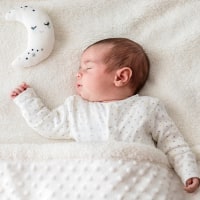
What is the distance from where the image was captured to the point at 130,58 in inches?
55.4

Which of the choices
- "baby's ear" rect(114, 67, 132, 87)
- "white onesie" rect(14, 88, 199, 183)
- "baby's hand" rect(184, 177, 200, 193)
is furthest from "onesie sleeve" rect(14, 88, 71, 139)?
"baby's hand" rect(184, 177, 200, 193)

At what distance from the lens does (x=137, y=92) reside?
1.45m

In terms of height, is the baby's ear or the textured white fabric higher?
the baby's ear

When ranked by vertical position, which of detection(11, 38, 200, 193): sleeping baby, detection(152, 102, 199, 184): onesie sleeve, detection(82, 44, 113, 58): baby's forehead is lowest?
detection(152, 102, 199, 184): onesie sleeve

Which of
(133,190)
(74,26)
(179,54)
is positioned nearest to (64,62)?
(74,26)

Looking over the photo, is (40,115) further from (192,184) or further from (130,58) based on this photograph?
(192,184)

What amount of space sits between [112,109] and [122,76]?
11cm

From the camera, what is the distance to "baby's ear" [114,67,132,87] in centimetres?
139

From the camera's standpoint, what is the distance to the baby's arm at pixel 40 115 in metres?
1.37

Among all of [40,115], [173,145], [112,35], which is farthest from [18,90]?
[173,145]

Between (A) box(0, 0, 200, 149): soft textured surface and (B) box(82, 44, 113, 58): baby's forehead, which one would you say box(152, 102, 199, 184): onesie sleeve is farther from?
(B) box(82, 44, 113, 58): baby's forehead

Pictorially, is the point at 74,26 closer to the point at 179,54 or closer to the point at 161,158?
the point at 179,54

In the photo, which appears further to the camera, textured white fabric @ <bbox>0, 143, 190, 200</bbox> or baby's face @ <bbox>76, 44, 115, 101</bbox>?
baby's face @ <bbox>76, 44, 115, 101</bbox>

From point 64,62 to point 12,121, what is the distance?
0.79 ft
